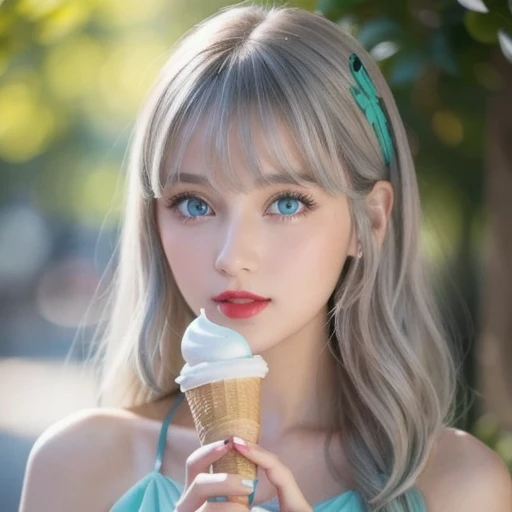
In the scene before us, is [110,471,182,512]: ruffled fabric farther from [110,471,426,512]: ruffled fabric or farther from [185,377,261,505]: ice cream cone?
[185,377,261,505]: ice cream cone

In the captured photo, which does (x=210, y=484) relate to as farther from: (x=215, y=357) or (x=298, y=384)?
(x=298, y=384)

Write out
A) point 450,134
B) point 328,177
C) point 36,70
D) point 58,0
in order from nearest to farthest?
point 328,177 → point 58,0 → point 450,134 → point 36,70

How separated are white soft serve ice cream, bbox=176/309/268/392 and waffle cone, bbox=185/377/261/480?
1cm

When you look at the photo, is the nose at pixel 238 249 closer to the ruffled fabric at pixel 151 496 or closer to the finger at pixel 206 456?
the finger at pixel 206 456

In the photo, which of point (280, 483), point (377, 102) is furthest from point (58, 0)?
point (280, 483)

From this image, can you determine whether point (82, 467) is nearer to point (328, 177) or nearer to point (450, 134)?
point (328, 177)

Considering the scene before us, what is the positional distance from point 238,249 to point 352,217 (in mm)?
307

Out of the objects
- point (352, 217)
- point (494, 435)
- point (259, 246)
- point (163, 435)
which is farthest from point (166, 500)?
point (494, 435)

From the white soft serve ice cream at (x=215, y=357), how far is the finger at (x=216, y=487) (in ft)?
0.54

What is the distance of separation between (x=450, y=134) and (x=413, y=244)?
864mm

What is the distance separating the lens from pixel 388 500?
249 centimetres

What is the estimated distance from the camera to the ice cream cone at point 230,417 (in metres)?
2.12

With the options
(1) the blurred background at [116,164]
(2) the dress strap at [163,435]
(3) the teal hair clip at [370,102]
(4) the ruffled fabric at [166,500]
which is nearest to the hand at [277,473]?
(4) the ruffled fabric at [166,500]

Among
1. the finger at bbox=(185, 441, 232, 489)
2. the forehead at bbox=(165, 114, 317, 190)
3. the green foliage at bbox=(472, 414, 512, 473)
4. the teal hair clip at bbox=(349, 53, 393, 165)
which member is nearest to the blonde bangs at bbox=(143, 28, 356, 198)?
the forehead at bbox=(165, 114, 317, 190)
